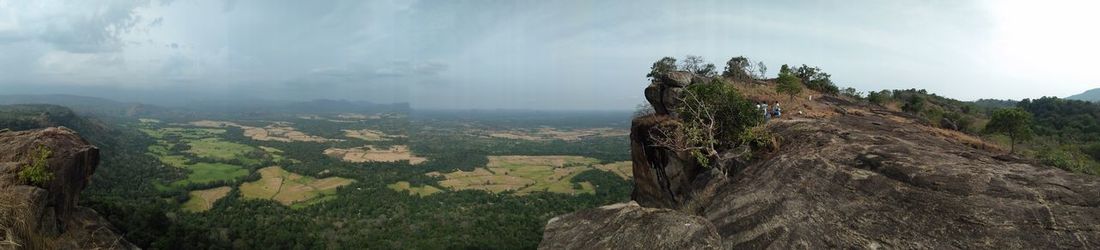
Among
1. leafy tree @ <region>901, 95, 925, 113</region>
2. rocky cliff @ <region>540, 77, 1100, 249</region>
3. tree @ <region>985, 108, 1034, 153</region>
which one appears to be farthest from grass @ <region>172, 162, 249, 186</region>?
tree @ <region>985, 108, 1034, 153</region>

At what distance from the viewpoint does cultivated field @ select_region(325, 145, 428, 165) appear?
439 feet

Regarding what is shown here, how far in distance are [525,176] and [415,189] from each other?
91.6 ft

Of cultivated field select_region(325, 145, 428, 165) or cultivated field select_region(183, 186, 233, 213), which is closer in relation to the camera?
cultivated field select_region(183, 186, 233, 213)

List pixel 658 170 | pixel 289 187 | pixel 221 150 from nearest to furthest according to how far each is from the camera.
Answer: pixel 658 170 < pixel 289 187 < pixel 221 150

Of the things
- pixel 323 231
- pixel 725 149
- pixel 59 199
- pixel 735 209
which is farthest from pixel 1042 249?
pixel 323 231

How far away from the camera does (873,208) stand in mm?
10328

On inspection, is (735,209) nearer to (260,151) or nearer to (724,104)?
(724,104)

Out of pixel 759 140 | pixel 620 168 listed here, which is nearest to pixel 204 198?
pixel 620 168

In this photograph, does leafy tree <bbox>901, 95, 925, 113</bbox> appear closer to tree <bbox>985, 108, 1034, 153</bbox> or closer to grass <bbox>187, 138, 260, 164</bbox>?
tree <bbox>985, 108, 1034, 153</bbox>

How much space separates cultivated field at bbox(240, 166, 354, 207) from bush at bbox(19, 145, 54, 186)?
68.9 metres

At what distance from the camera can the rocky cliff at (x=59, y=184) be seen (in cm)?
1162

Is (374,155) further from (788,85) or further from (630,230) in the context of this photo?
(630,230)

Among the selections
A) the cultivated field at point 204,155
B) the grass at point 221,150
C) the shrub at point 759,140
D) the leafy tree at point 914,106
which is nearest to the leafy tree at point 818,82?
the leafy tree at point 914,106

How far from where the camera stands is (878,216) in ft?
32.8
